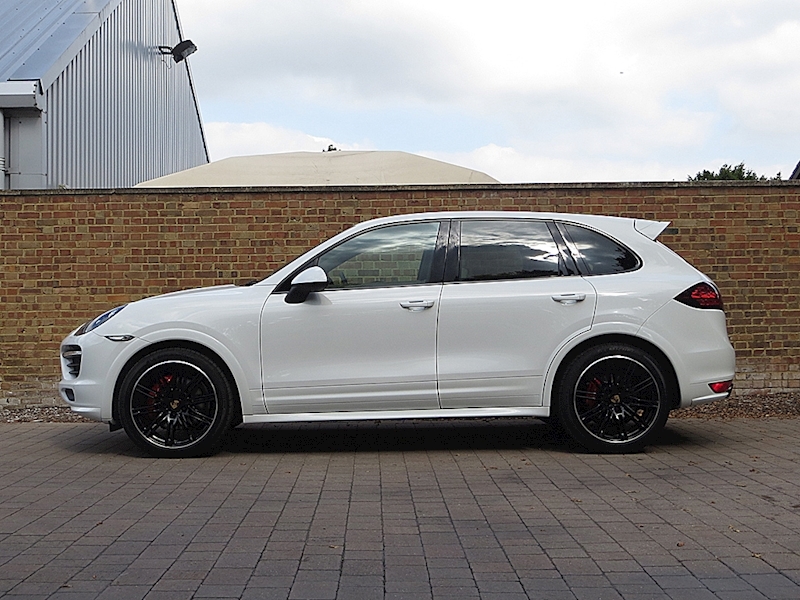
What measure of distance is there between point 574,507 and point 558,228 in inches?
103

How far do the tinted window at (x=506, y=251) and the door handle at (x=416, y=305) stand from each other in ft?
1.17

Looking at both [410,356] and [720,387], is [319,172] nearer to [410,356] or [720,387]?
[410,356]

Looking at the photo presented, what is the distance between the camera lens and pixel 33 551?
4.51 m

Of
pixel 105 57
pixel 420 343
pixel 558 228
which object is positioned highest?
pixel 105 57

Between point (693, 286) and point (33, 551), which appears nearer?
point (33, 551)

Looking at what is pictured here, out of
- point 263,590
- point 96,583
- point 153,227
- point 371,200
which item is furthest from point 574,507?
point 153,227

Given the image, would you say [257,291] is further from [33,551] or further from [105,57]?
[105,57]

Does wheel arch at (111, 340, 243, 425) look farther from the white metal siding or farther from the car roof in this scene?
the white metal siding

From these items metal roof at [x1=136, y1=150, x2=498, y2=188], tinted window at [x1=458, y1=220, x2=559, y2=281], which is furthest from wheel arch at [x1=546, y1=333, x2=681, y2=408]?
metal roof at [x1=136, y1=150, x2=498, y2=188]

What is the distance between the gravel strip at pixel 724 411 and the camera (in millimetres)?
9141

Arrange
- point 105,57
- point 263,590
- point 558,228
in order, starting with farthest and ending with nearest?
point 105,57
point 558,228
point 263,590

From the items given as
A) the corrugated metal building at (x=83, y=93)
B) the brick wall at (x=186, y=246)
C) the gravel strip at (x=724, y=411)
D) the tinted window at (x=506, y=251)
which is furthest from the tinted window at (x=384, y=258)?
the corrugated metal building at (x=83, y=93)

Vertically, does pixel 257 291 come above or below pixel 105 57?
below

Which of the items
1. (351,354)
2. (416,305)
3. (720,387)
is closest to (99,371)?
(351,354)
